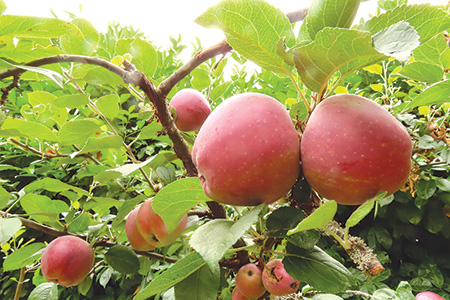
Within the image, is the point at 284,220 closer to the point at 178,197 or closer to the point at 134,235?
the point at 178,197

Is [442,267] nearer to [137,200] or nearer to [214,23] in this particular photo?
[137,200]

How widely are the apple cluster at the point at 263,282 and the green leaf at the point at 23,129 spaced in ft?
1.51

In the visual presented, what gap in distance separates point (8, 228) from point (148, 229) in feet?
0.81

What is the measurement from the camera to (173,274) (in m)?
0.42

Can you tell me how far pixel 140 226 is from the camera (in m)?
0.69

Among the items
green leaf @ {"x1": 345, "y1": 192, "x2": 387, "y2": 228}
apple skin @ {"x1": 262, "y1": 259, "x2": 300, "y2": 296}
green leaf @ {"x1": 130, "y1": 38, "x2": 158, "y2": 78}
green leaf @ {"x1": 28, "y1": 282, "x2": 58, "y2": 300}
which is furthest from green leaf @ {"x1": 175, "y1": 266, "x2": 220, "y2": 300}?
green leaf @ {"x1": 28, "y1": 282, "x2": 58, "y2": 300}

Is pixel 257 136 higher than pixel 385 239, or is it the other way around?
pixel 257 136

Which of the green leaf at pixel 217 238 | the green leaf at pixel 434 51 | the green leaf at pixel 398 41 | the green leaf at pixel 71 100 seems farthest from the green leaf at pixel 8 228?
the green leaf at pixel 434 51

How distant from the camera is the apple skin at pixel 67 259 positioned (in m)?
0.76

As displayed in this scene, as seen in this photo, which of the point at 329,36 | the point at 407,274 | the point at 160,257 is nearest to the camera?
the point at 329,36

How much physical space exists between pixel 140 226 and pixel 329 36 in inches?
22.1

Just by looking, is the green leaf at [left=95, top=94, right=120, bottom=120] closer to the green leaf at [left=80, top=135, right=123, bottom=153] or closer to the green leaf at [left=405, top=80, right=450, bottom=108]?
the green leaf at [left=80, top=135, right=123, bottom=153]

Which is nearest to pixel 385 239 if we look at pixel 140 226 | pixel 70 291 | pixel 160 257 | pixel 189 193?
pixel 160 257

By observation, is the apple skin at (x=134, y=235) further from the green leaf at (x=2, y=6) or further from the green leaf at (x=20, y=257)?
the green leaf at (x=2, y=6)
